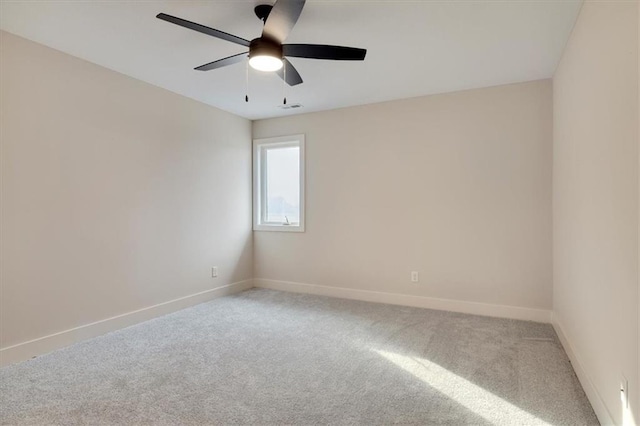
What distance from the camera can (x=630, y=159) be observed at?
59.7 inches

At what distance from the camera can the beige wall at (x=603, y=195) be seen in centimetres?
152

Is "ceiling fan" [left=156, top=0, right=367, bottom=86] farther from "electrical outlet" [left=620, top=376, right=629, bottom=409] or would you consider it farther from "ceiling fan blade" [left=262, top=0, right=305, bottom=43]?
"electrical outlet" [left=620, top=376, right=629, bottom=409]

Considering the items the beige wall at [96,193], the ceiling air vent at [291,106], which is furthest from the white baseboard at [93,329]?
the ceiling air vent at [291,106]

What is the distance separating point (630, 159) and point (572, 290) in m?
1.57

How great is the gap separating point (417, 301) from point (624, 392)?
8.52 ft

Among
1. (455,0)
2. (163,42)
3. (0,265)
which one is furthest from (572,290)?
(0,265)

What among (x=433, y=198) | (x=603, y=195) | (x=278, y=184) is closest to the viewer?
(x=603, y=195)

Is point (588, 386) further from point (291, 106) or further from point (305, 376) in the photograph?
point (291, 106)

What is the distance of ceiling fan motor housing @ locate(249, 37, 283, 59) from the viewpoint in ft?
7.34

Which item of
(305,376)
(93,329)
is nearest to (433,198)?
(305,376)

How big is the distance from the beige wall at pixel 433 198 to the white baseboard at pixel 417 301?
7 centimetres

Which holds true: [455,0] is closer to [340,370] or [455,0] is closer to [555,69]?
[555,69]

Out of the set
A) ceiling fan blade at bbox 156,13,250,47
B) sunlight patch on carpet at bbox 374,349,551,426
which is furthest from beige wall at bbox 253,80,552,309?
ceiling fan blade at bbox 156,13,250,47

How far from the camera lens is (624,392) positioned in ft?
5.26
